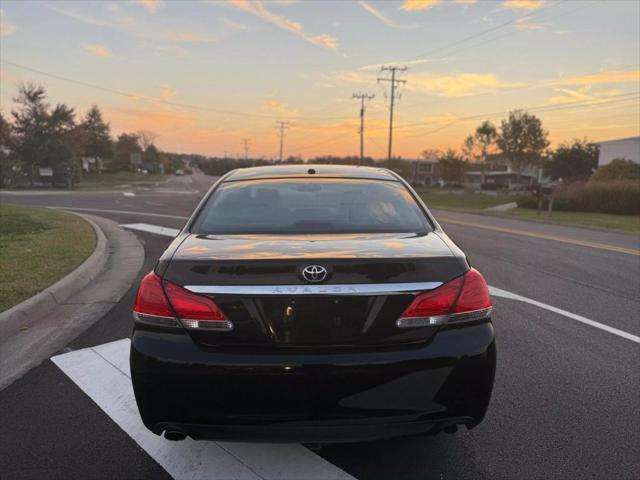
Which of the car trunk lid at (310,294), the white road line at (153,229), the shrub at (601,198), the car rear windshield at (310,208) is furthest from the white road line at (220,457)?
the shrub at (601,198)

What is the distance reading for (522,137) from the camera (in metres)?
66.6

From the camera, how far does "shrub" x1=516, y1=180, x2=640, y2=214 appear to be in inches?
1083

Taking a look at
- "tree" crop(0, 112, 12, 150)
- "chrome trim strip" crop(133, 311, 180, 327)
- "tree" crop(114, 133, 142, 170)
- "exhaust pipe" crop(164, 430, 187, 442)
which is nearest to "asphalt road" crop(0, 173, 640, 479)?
"exhaust pipe" crop(164, 430, 187, 442)

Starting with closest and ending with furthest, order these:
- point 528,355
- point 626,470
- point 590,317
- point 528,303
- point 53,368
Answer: point 626,470, point 53,368, point 528,355, point 590,317, point 528,303

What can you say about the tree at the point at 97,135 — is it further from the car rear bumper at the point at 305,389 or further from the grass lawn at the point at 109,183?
the car rear bumper at the point at 305,389

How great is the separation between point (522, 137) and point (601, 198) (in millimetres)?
40910

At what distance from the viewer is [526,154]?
68.0m

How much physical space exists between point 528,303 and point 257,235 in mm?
4665

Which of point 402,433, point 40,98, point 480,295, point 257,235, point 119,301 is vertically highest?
point 40,98

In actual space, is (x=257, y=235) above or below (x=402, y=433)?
above

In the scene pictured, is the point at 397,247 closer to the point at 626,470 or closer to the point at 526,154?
the point at 626,470

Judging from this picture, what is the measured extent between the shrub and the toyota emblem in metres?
30.3

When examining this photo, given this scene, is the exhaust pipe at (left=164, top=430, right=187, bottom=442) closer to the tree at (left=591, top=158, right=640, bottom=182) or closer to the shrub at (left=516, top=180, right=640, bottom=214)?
the shrub at (left=516, top=180, right=640, bottom=214)

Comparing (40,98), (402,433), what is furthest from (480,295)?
(40,98)
